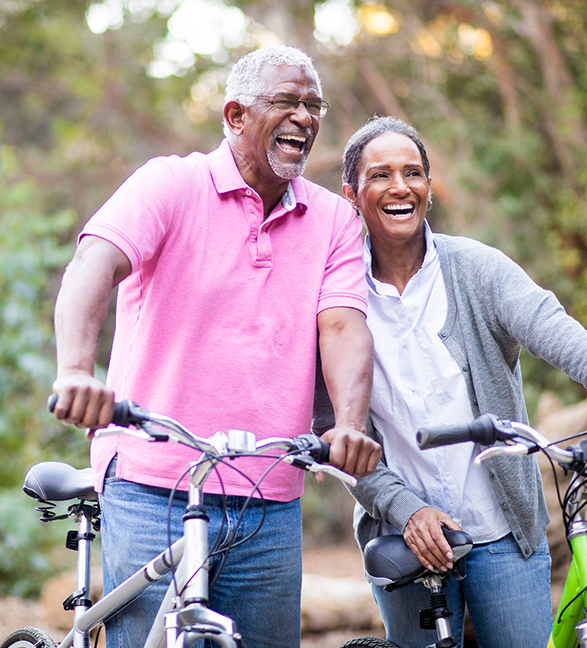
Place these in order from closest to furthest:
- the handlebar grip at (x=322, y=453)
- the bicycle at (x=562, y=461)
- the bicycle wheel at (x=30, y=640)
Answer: the bicycle at (x=562, y=461), the handlebar grip at (x=322, y=453), the bicycle wheel at (x=30, y=640)

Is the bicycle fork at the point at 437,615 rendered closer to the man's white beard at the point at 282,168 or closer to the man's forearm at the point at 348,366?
the man's forearm at the point at 348,366

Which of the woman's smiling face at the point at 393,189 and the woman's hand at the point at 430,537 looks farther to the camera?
the woman's smiling face at the point at 393,189

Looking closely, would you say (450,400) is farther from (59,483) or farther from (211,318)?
(59,483)

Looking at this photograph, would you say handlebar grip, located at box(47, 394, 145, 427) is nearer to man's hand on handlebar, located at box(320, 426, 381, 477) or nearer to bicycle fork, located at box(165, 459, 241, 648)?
bicycle fork, located at box(165, 459, 241, 648)

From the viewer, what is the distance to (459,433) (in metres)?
1.74

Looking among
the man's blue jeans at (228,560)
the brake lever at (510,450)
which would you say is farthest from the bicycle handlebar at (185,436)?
the man's blue jeans at (228,560)

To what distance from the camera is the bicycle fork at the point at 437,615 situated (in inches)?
86.6

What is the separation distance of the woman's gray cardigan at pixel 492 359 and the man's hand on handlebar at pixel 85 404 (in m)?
1.03

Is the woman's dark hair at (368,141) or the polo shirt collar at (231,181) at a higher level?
the woman's dark hair at (368,141)

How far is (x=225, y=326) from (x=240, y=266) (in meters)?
0.18

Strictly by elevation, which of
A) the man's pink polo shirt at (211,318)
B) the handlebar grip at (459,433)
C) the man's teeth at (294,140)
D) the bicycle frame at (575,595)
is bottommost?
the bicycle frame at (575,595)

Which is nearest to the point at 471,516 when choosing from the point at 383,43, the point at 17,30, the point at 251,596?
the point at 251,596

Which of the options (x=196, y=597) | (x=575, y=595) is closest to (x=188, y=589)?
(x=196, y=597)

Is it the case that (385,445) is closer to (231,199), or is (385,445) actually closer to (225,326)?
(225,326)
